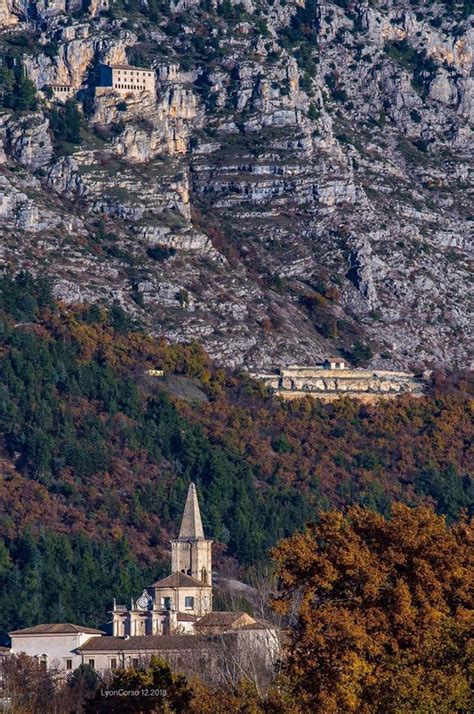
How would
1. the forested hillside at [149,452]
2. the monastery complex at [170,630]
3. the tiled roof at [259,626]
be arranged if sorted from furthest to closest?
1. the forested hillside at [149,452]
2. the monastery complex at [170,630]
3. the tiled roof at [259,626]

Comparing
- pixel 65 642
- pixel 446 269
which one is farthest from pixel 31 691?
pixel 446 269

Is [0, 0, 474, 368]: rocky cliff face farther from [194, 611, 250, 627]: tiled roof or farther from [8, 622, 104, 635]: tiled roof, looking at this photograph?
[194, 611, 250, 627]: tiled roof

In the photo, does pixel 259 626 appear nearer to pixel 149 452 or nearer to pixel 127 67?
pixel 149 452

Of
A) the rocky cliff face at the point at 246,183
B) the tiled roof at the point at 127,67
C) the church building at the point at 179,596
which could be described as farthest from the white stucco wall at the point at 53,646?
the tiled roof at the point at 127,67

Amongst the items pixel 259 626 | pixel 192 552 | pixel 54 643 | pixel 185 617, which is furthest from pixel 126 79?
pixel 259 626

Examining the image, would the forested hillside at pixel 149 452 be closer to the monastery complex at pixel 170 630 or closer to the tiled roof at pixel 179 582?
the monastery complex at pixel 170 630

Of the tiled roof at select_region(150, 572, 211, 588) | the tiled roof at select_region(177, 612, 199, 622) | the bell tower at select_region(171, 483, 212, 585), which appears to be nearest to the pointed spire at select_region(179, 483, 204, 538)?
the bell tower at select_region(171, 483, 212, 585)
